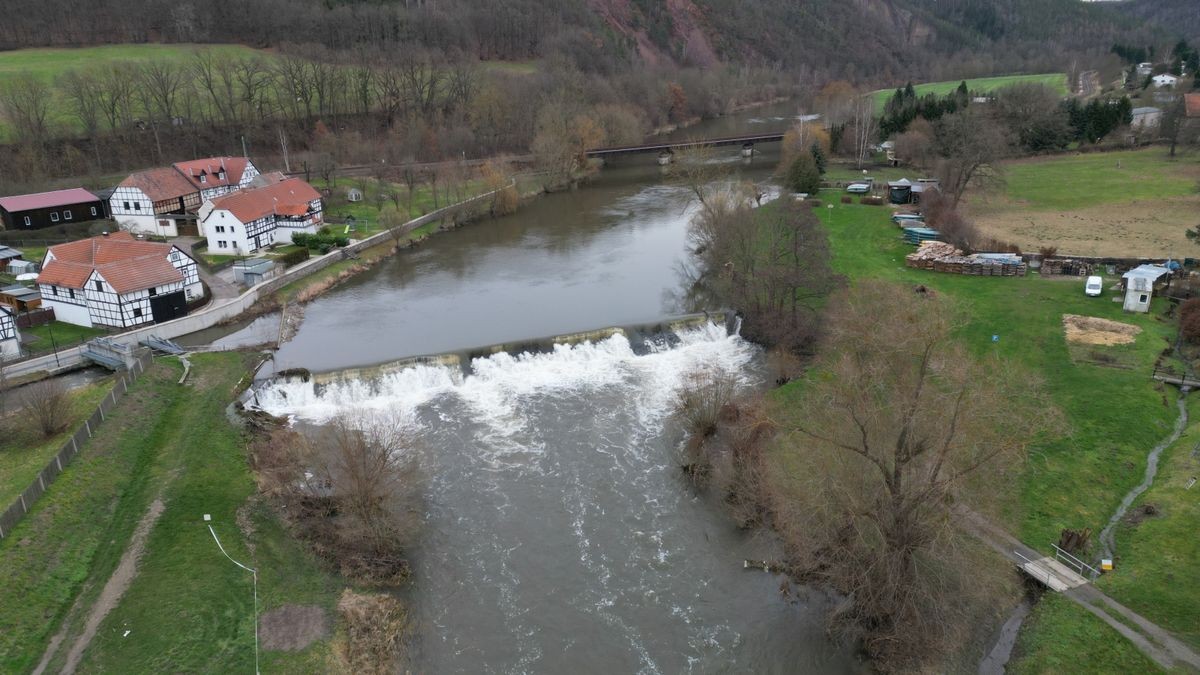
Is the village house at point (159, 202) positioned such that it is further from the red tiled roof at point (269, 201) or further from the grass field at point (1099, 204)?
the grass field at point (1099, 204)

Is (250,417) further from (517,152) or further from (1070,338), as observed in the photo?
(517,152)

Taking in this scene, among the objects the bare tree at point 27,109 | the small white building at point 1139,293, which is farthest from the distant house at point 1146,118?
the bare tree at point 27,109

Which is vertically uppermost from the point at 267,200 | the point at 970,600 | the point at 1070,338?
the point at 267,200

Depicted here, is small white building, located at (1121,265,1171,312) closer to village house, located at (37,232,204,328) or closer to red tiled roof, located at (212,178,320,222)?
village house, located at (37,232,204,328)

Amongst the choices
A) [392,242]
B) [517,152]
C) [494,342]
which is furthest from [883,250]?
[517,152]

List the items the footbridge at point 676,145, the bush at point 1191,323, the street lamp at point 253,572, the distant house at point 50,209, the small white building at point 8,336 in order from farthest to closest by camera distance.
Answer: the footbridge at point 676,145, the distant house at point 50,209, the small white building at point 8,336, the bush at point 1191,323, the street lamp at point 253,572

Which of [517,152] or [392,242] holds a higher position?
[517,152]
